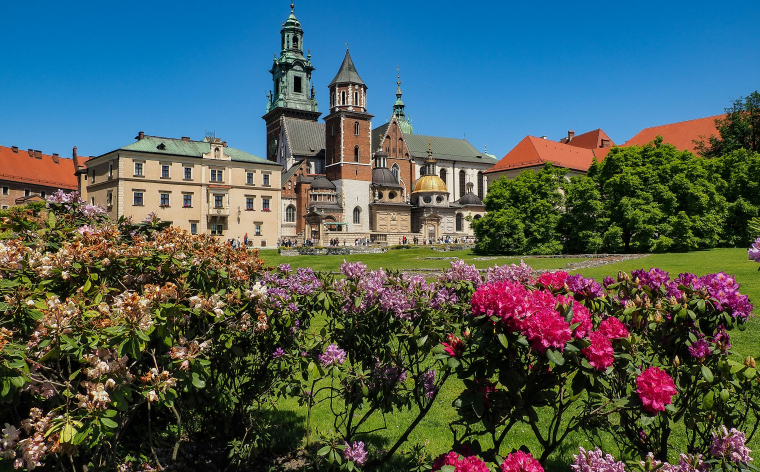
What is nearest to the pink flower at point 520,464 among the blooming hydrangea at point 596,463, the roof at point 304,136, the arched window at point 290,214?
the blooming hydrangea at point 596,463

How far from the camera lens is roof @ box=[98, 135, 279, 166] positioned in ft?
151

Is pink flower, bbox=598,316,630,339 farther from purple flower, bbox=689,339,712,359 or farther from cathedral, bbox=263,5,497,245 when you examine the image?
cathedral, bbox=263,5,497,245

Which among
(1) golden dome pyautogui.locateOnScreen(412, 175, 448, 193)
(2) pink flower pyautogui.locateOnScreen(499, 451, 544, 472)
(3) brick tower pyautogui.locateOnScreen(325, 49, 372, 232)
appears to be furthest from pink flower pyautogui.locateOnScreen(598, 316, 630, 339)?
(1) golden dome pyautogui.locateOnScreen(412, 175, 448, 193)

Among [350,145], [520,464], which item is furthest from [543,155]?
[520,464]

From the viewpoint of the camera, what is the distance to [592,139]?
66.9m

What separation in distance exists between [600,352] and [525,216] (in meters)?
32.6

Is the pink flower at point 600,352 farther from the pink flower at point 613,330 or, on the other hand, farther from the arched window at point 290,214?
the arched window at point 290,214

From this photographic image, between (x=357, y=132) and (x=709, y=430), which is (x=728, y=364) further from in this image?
(x=357, y=132)

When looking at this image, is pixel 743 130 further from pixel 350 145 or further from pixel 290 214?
pixel 290 214

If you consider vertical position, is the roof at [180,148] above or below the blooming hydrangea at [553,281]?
above

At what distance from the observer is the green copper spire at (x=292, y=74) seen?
6975 cm

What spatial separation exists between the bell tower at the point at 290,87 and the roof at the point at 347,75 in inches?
460

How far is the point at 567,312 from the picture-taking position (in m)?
2.41

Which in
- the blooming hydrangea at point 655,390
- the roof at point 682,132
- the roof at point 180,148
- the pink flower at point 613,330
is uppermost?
the roof at point 682,132
